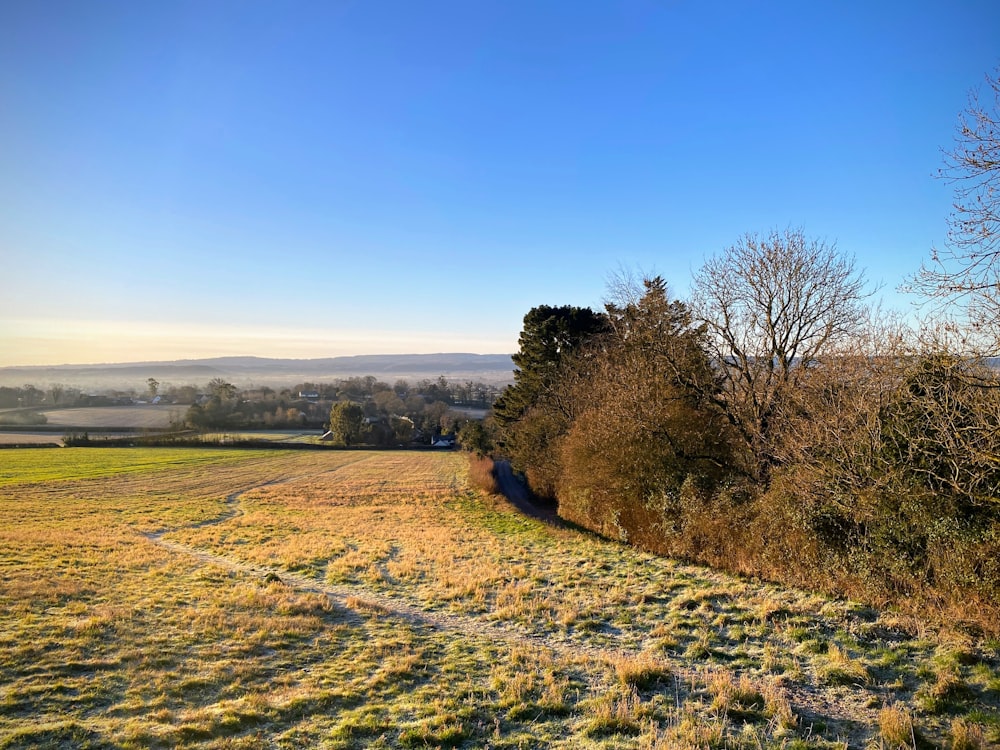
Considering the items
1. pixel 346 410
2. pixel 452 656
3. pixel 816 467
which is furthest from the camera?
pixel 346 410

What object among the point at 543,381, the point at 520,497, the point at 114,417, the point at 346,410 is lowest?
the point at 520,497

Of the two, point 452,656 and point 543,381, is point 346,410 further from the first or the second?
point 452,656

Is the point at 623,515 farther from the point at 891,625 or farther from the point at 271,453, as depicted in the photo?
the point at 271,453

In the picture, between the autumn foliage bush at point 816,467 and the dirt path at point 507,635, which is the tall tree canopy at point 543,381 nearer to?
the autumn foliage bush at point 816,467

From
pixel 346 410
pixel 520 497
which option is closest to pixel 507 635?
pixel 520 497

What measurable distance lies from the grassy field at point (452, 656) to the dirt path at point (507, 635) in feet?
0.15

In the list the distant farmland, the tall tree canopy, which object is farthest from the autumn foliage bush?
the distant farmland

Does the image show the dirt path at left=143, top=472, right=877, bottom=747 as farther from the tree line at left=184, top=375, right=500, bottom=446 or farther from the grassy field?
the tree line at left=184, top=375, right=500, bottom=446

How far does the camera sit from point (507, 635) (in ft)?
33.8

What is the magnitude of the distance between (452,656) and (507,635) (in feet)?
4.89

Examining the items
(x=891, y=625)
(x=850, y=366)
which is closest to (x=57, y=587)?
(x=891, y=625)

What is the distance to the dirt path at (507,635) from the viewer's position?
21.4 feet

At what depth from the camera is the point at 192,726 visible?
6.49 meters

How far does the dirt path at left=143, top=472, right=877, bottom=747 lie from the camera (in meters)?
6.53
